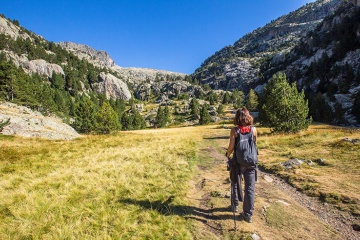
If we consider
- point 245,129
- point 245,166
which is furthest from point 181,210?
point 245,129

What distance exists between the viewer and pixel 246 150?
560 centimetres

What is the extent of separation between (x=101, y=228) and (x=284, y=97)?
29.2 metres

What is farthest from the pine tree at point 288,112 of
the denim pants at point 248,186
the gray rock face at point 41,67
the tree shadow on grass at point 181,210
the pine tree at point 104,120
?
the gray rock face at point 41,67

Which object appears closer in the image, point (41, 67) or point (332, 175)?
point (332, 175)

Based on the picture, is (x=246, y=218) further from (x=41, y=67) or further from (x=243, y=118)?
(x=41, y=67)

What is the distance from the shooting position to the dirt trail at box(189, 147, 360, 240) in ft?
17.5

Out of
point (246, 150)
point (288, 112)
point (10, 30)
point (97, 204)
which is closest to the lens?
point (246, 150)

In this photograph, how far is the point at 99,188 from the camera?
8656 millimetres

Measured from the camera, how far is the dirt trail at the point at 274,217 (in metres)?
5.32

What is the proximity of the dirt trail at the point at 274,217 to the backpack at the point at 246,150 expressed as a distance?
1801mm

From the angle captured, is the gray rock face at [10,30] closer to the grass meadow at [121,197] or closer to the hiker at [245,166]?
the grass meadow at [121,197]

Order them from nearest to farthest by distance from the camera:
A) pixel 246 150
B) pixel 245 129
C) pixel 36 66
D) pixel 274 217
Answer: pixel 246 150 → pixel 245 129 → pixel 274 217 → pixel 36 66

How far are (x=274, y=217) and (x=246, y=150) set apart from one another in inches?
96.6

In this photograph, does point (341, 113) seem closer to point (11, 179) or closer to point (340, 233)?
point (340, 233)
